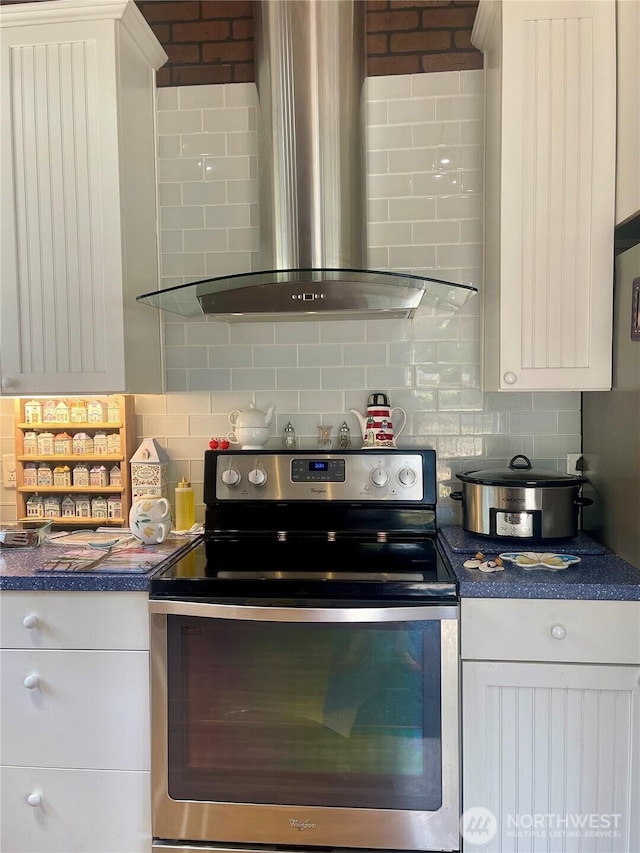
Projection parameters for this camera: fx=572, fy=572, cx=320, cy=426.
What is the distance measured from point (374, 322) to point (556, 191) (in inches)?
26.8

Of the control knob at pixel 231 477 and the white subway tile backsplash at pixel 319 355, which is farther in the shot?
the white subway tile backsplash at pixel 319 355

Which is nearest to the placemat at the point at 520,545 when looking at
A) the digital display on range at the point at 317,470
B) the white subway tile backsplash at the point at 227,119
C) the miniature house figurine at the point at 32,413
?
the digital display on range at the point at 317,470

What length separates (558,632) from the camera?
1.33 metres

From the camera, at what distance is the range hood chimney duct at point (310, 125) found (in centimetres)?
169

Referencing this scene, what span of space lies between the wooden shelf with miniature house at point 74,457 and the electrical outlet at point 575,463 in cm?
153

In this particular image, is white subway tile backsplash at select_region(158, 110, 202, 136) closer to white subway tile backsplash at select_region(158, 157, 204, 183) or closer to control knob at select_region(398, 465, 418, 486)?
white subway tile backsplash at select_region(158, 157, 204, 183)

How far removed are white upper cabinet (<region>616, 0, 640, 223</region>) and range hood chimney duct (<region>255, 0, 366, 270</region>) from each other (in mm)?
729

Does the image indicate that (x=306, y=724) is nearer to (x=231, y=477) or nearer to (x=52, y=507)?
(x=231, y=477)

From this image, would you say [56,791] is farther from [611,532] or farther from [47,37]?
[47,37]

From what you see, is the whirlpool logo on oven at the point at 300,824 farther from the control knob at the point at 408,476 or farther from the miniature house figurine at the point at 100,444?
the miniature house figurine at the point at 100,444

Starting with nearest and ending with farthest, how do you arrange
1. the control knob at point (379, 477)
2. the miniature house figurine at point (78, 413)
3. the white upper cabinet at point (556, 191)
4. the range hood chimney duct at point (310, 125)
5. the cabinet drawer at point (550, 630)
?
the cabinet drawer at point (550, 630) → the white upper cabinet at point (556, 191) → the range hood chimney duct at point (310, 125) → the control knob at point (379, 477) → the miniature house figurine at point (78, 413)

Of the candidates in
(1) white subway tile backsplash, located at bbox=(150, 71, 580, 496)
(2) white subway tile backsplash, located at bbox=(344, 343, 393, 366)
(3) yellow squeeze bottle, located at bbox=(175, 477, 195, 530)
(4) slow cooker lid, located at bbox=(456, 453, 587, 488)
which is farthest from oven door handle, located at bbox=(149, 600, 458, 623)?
(2) white subway tile backsplash, located at bbox=(344, 343, 393, 366)

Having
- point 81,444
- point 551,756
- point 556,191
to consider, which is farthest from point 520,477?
point 81,444

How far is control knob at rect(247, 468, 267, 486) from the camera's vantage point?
6.03ft
